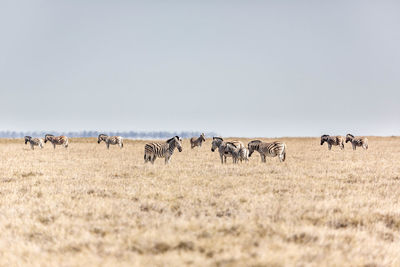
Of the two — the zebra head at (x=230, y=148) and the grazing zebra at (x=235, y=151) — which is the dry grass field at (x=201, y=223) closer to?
the grazing zebra at (x=235, y=151)

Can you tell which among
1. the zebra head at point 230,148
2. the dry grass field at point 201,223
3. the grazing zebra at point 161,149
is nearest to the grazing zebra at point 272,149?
the zebra head at point 230,148

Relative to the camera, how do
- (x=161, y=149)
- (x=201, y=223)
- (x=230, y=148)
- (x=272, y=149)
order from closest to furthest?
(x=201, y=223) → (x=230, y=148) → (x=161, y=149) → (x=272, y=149)

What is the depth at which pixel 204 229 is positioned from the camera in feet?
24.1

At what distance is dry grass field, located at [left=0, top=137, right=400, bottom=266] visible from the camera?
6102mm

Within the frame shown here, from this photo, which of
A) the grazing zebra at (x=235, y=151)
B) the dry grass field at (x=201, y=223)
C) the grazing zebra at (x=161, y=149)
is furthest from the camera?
the grazing zebra at (x=161, y=149)

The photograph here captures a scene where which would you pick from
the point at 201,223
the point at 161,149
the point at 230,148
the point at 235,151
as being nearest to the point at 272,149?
the point at 235,151

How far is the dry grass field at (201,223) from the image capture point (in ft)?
20.0

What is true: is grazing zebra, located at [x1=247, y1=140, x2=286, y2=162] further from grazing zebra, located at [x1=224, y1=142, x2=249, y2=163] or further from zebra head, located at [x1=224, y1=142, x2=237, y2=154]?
zebra head, located at [x1=224, y1=142, x2=237, y2=154]

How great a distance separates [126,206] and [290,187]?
624 cm

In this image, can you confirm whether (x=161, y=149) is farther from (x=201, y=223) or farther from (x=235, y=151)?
(x=201, y=223)

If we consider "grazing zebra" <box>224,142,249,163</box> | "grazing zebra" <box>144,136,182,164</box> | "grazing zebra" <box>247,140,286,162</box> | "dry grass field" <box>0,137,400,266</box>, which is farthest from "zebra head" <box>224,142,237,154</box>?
"dry grass field" <box>0,137,400,266</box>

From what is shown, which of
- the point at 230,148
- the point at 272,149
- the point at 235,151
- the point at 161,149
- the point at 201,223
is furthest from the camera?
the point at 272,149

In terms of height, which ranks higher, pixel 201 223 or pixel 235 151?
pixel 235 151

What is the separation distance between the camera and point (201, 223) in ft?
25.4
